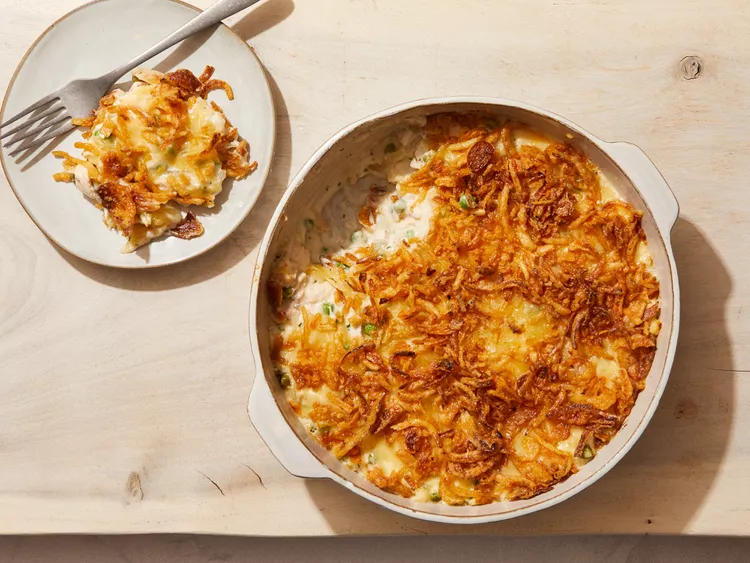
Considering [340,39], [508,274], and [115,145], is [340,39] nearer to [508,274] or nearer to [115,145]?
[115,145]

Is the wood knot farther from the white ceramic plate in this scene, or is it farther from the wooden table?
the white ceramic plate

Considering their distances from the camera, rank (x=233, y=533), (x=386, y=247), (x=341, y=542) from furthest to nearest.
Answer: (x=341, y=542), (x=233, y=533), (x=386, y=247)

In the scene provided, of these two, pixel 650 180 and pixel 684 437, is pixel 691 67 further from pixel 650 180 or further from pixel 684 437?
pixel 684 437

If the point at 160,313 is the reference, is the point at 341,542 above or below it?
below

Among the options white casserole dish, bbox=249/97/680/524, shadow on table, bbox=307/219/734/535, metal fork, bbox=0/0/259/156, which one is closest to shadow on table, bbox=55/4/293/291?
metal fork, bbox=0/0/259/156

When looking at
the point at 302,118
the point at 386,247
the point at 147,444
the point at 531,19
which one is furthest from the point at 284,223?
the point at 531,19

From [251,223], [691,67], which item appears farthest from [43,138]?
[691,67]

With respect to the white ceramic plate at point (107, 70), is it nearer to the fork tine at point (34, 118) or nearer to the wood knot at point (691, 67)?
the fork tine at point (34, 118)
